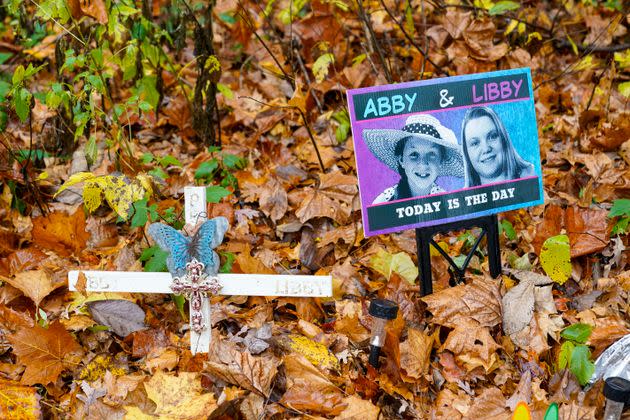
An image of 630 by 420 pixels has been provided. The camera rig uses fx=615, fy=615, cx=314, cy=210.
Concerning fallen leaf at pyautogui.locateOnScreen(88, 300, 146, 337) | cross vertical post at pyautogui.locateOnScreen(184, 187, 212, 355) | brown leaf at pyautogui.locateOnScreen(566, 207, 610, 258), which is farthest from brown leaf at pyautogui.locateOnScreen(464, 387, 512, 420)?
fallen leaf at pyautogui.locateOnScreen(88, 300, 146, 337)

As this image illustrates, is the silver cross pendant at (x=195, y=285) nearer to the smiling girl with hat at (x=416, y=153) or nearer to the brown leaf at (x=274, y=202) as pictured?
the smiling girl with hat at (x=416, y=153)

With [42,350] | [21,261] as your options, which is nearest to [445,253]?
[42,350]

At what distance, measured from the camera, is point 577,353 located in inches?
100.0

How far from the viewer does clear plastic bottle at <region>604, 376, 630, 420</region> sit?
215cm

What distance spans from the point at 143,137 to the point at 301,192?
1468mm

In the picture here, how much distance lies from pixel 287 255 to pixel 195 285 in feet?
2.89

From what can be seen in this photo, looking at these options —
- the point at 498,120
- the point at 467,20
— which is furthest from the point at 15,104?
the point at 467,20

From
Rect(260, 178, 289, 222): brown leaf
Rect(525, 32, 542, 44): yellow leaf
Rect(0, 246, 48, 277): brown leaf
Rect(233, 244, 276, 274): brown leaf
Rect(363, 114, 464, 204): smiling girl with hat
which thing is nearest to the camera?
Rect(363, 114, 464, 204): smiling girl with hat

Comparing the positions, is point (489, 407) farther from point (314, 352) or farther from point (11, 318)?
point (11, 318)

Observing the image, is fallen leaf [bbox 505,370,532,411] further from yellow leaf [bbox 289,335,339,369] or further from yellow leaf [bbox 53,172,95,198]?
yellow leaf [bbox 53,172,95,198]

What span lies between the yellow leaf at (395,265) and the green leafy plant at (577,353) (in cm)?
74

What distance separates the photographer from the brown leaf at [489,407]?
2.37 metres

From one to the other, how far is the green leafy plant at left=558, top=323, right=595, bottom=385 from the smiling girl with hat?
2.73ft

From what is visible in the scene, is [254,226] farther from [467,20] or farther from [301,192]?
[467,20]
